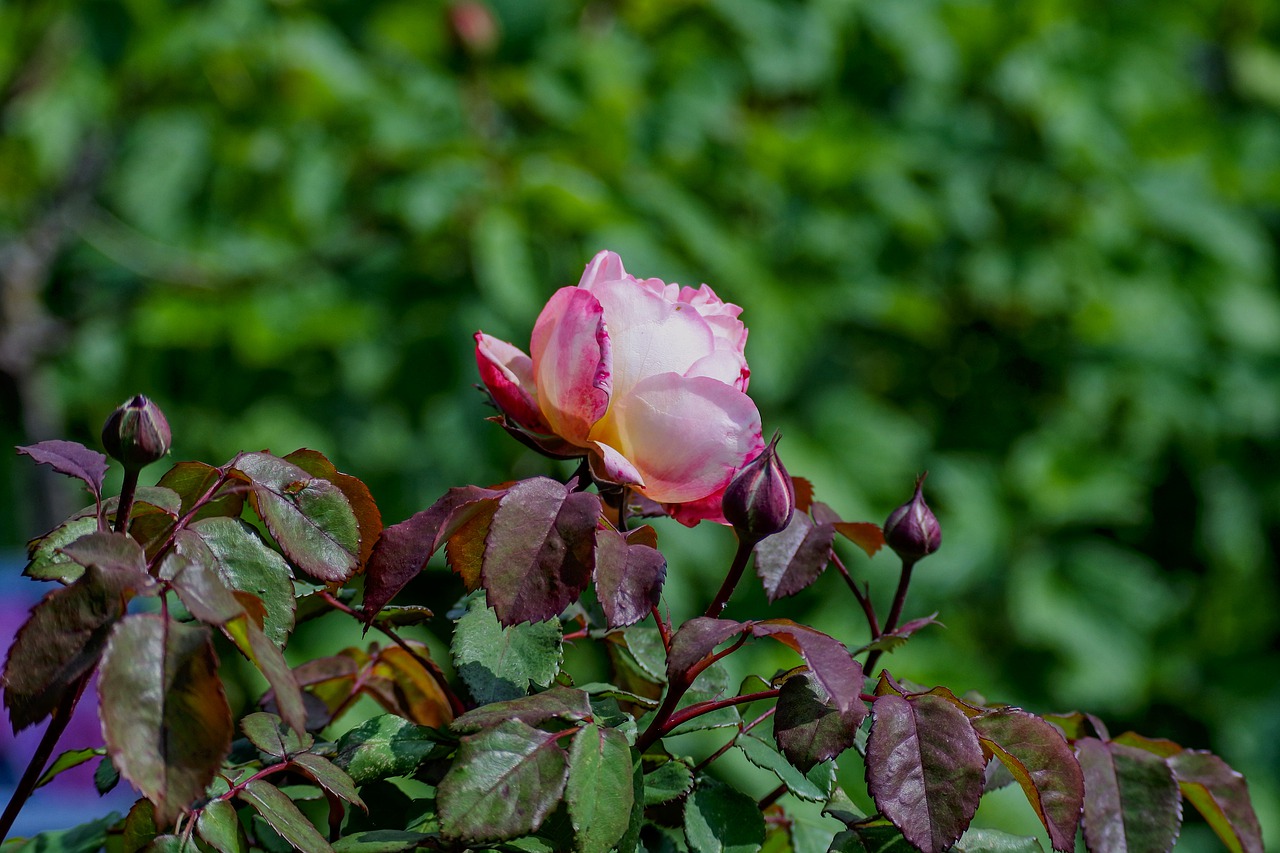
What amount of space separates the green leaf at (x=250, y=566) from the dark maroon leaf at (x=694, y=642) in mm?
114

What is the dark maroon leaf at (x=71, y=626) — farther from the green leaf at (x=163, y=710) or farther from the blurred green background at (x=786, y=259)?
the blurred green background at (x=786, y=259)

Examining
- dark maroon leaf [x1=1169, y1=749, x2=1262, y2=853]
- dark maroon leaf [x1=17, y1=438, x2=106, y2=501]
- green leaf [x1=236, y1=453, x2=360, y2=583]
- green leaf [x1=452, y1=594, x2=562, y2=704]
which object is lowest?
dark maroon leaf [x1=1169, y1=749, x2=1262, y2=853]

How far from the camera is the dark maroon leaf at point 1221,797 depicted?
16.8 inches

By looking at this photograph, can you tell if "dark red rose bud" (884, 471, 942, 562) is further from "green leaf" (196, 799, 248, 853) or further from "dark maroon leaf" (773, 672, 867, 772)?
"green leaf" (196, 799, 248, 853)

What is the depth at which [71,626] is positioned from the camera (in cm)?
30

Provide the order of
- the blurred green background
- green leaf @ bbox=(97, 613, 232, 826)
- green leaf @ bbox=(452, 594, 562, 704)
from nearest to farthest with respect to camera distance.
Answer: green leaf @ bbox=(97, 613, 232, 826) < green leaf @ bbox=(452, 594, 562, 704) < the blurred green background

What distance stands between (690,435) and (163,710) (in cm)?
18

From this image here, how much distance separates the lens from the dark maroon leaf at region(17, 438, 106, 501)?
14.5 inches

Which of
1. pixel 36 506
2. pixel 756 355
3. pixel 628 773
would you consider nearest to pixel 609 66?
pixel 756 355

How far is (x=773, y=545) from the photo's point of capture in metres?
0.44

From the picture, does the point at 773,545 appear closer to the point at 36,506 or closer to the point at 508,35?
the point at 508,35

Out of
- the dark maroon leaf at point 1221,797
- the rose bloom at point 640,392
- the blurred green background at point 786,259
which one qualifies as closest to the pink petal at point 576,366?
the rose bloom at point 640,392

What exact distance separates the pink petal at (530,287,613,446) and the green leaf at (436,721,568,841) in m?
0.11

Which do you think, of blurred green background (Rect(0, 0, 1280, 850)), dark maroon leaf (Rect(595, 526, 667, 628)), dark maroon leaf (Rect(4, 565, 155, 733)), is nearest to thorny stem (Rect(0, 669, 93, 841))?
dark maroon leaf (Rect(4, 565, 155, 733))
